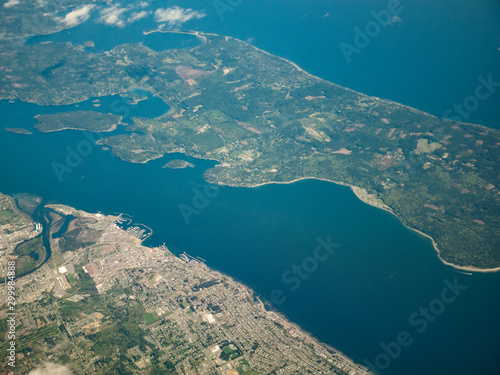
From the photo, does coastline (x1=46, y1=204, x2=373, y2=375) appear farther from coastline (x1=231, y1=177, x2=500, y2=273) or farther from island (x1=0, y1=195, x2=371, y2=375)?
coastline (x1=231, y1=177, x2=500, y2=273)

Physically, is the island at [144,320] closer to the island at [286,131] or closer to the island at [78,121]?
the island at [286,131]

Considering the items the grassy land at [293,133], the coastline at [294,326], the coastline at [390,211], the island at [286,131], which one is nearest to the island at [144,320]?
the coastline at [294,326]

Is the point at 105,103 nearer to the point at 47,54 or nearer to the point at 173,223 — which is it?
the point at 47,54

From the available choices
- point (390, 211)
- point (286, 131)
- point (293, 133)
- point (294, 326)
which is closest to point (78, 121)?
point (286, 131)

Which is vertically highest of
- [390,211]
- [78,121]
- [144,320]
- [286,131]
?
[286,131]

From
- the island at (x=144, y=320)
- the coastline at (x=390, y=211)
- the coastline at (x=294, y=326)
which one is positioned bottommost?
the island at (x=144, y=320)

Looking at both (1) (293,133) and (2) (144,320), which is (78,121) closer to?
Answer: (1) (293,133)

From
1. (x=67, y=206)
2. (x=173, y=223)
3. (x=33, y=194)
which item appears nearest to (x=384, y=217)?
(x=173, y=223)

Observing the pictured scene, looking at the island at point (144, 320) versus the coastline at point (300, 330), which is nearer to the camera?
the island at point (144, 320)

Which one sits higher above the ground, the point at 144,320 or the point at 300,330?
the point at 300,330

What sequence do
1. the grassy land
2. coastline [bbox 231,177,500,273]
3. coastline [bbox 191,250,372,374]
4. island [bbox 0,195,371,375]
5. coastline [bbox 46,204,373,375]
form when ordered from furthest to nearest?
the grassy land, coastline [bbox 231,177,500,273], coastline [bbox 191,250,372,374], coastline [bbox 46,204,373,375], island [bbox 0,195,371,375]

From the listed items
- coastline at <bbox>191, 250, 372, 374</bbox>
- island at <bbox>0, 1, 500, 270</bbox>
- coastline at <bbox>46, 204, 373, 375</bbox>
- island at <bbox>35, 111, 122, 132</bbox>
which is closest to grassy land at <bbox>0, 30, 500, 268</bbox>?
island at <bbox>0, 1, 500, 270</bbox>
